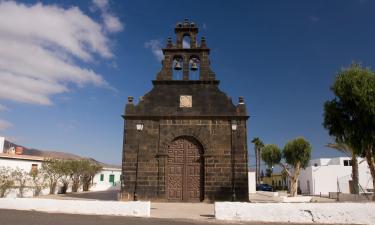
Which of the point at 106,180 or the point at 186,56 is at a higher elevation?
the point at 186,56

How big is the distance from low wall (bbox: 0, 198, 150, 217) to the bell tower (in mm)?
8242

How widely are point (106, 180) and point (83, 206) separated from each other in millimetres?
30490

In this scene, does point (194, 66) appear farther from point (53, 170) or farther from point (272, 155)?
point (272, 155)

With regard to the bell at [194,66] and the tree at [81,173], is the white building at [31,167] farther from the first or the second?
the bell at [194,66]

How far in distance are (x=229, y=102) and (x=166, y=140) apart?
154 inches

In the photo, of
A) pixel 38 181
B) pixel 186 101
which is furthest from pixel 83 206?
pixel 38 181

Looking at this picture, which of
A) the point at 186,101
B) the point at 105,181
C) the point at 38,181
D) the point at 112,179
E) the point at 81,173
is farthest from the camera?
the point at 112,179

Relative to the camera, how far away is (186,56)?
18.8 m

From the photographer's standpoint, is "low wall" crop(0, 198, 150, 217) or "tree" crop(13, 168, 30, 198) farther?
"tree" crop(13, 168, 30, 198)

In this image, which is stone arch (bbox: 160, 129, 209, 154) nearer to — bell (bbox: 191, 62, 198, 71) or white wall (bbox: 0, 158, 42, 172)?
bell (bbox: 191, 62, 198, 71)

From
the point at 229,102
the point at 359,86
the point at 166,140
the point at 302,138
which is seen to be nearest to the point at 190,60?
the point at 229,102

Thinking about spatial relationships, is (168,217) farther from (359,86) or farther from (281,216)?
(359,86)

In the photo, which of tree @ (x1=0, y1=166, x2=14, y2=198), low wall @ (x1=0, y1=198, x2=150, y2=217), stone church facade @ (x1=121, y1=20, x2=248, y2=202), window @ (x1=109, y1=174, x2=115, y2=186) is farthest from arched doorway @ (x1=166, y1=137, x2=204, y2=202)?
window @ (x1=109, y1=174, x2=115, y2=186)

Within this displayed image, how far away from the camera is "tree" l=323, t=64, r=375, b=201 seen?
12.5 meters
